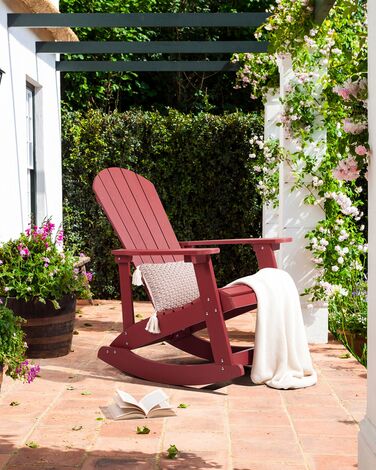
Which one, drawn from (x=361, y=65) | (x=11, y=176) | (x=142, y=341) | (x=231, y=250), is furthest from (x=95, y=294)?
(x=361, y=65)

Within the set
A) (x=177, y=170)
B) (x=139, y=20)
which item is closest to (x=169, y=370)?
(x=139, y=20)

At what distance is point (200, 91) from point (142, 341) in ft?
24.2

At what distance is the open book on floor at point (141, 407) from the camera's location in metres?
3.71

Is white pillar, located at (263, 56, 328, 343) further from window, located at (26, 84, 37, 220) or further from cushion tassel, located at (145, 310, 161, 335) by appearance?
window, located at (26, 84, 37, 220)

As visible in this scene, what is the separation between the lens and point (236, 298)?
4418 millimetres

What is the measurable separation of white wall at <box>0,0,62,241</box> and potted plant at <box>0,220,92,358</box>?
79 cm

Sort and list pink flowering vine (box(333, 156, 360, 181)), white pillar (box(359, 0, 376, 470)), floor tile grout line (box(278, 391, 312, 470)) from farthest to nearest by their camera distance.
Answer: floor tile grout line (box(278, 391, 312, 470)) < pink flowering vine (box(333, 156, 360, 181)) < white pillar (box(359, 0, 376, 470))

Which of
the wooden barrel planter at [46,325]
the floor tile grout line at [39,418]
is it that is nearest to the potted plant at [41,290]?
the wooden barrel planter at [46,325]

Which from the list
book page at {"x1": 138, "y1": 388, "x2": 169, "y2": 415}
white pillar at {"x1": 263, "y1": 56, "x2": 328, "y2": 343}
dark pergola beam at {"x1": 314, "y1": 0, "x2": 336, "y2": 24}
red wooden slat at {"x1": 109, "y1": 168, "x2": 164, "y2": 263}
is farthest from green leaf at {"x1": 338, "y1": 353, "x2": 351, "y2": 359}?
dark pergola beam at {"x1": 314, "y1": 0, "x2": 336, "y2": 24}

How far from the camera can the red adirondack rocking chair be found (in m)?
4.40

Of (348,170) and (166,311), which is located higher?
(348,170)

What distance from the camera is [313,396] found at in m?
4.23

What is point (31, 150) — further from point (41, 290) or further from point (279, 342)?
point (279, 342)

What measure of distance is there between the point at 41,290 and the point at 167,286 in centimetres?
86
